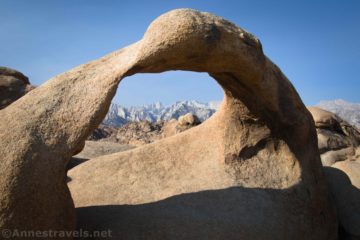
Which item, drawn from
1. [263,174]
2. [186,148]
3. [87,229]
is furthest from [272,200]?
[87,229]

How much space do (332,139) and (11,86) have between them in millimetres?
5636

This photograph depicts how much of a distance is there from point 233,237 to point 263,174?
33.5 inches

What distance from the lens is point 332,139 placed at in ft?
17.8

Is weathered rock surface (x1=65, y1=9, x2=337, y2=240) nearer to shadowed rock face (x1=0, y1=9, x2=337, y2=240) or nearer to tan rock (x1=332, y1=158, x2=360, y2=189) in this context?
shadowed rock face (x1=0, y1=9, x2=337, y2=240)

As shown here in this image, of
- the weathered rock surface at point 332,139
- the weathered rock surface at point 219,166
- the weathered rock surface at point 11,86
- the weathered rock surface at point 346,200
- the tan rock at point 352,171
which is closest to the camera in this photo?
the weathered rock surface at point 219,166

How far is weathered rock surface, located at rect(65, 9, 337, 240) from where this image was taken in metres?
2.39

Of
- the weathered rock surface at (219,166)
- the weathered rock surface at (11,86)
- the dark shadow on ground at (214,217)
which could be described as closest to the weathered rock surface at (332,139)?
the weathered rock surface at (219,166)

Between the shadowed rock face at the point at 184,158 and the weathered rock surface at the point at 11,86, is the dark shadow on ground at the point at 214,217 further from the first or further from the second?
the weathered rock surface at the point at 11,86

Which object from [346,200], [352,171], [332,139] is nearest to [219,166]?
[346,200]

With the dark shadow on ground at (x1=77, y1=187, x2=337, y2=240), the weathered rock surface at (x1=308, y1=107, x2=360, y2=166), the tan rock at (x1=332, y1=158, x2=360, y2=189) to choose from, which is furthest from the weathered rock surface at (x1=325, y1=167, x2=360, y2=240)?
the weathered rock surface at (x1=308, y1=107, x2=360, y2=166)

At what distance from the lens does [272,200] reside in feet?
9.87

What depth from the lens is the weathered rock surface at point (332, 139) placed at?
17.2 feet

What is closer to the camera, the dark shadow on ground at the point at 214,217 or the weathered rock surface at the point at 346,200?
the dark shadow on ground at the point at 214,217

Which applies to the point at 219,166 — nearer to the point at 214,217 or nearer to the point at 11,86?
the point at 214,217
